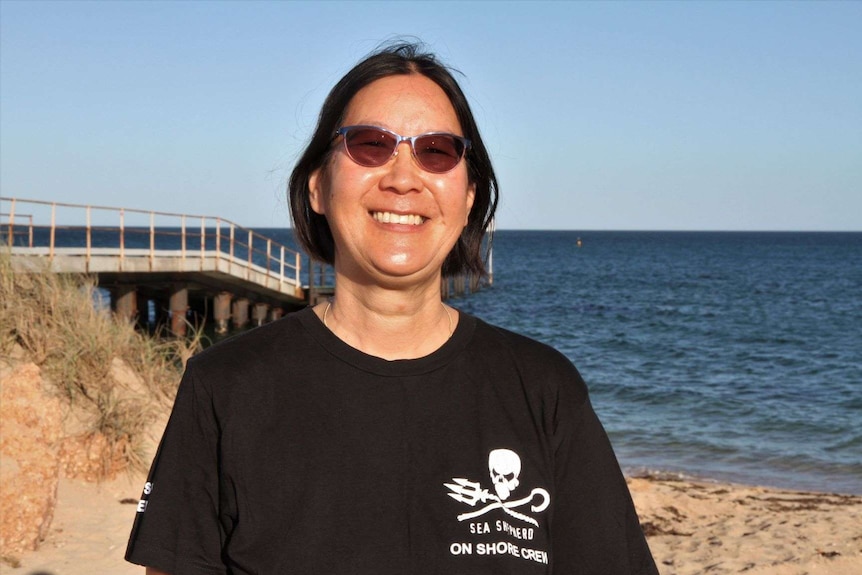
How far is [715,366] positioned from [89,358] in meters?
18.2

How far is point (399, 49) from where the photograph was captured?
2.37 meters

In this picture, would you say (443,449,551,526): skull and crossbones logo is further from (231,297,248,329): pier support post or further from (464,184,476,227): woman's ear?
(231,297,248,329): pier support post

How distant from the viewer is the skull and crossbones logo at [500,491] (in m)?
2.01

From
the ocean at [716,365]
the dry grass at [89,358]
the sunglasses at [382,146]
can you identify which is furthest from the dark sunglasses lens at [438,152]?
the ocean at [716,365]

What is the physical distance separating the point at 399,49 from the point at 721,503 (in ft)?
29.4

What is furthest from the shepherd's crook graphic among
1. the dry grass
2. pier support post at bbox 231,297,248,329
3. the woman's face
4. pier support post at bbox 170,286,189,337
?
pier support post at bbox 231,297,248,329

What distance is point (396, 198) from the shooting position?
2.20m

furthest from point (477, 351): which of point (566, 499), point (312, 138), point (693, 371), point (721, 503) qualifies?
point (693, 371)

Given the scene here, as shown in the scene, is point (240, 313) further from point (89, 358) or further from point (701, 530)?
point (701, 530)

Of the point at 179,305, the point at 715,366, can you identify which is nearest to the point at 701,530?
the point at 715,366

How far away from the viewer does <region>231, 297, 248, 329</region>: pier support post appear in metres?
26.1

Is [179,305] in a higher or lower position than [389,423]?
lower

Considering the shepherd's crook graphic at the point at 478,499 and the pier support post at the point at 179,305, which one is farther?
the pier support post at the point at 179,305

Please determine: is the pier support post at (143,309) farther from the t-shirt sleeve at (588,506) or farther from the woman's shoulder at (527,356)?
the t-shirt sleeve at (588,506)
